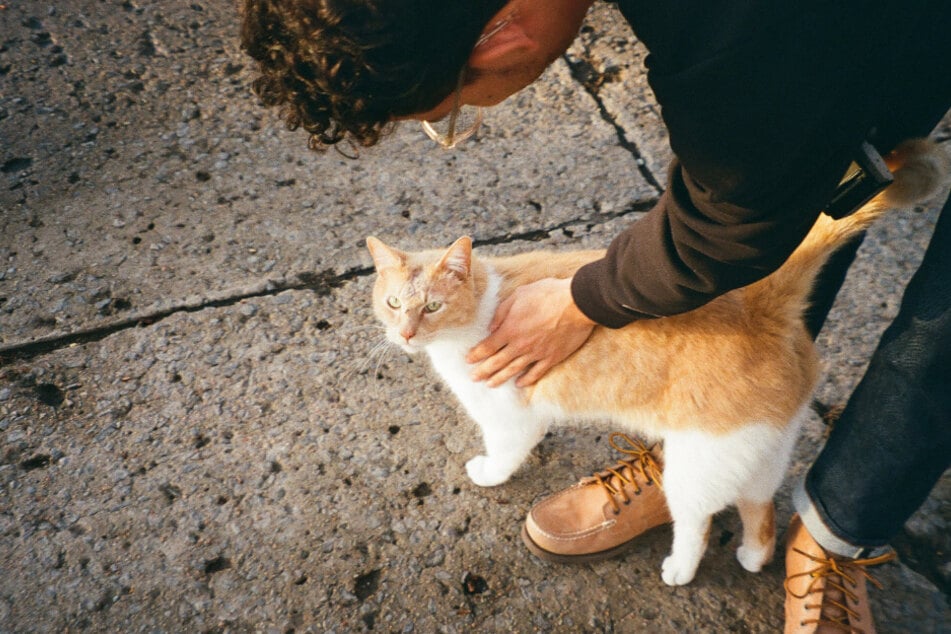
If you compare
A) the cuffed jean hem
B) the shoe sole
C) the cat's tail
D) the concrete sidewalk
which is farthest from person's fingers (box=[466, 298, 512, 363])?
the cuffed jean hem

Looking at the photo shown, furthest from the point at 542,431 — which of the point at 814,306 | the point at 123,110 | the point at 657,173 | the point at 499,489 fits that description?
the point at 123,110

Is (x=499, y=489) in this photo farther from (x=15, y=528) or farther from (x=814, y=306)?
(x=15, y=528)

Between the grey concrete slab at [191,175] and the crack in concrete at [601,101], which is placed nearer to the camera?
the grey concrete slab at [191,175]

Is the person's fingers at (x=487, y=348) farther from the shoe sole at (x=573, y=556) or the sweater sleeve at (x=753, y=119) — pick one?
the sweater sleeve at (x=753, y=119)

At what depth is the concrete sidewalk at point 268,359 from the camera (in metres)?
1.67

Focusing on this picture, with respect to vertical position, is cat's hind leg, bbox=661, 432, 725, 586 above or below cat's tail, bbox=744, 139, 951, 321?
below

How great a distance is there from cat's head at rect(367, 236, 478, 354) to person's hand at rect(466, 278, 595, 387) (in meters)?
0.10

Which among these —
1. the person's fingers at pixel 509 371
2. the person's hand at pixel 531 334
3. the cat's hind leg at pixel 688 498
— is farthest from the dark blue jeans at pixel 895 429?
the person's fingers at pixel 509 371

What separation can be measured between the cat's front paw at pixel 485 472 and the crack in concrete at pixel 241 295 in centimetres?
87

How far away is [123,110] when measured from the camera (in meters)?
2.79

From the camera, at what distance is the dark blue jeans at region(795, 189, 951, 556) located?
121cm

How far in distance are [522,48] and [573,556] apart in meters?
1.29

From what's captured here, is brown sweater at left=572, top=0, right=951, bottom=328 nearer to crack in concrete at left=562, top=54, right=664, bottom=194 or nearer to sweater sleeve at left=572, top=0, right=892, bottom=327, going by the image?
sweater sleeve at left=572, top=0, right=892, bottom=327

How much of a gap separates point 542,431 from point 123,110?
237 cm
